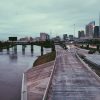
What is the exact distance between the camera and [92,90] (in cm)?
3575

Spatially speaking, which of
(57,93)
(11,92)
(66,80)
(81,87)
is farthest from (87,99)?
(11,92)

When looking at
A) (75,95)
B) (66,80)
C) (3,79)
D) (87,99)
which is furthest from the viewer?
(3,79)

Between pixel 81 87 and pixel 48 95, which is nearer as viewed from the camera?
pixel 48 95

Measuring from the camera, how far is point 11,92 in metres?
46.0

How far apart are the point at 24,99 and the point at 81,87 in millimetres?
7808

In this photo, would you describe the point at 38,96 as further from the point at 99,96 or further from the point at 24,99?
the point at 99,96

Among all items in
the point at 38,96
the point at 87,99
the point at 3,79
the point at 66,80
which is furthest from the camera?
the point at 3,79

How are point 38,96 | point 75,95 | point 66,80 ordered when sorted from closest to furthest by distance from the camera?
point 75,95, point 38,96, point 66,80

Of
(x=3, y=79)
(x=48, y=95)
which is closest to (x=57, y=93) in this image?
(x=48, y=95)

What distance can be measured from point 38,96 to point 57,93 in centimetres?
273

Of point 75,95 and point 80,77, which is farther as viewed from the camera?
point 80,77

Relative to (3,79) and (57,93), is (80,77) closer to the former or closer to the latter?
(57,93)

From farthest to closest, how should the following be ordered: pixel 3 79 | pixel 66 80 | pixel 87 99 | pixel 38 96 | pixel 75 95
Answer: pixel 3 79
pixel 66 80
pixel 38 96
pixel 75 95
pixel 87 99

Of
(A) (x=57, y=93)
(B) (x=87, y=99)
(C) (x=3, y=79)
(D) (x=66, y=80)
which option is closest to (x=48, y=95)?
(A) (x=57, y=93)
